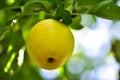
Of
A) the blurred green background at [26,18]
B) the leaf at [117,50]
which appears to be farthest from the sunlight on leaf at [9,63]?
the leaf at [117,50]

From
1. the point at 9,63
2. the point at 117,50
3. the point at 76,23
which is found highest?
the point at 76,23

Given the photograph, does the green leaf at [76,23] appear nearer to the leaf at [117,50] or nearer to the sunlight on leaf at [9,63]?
the sunlight on leaf at [9,63]

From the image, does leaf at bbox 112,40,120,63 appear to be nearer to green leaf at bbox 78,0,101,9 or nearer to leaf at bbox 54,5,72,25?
green leaf at bbox 78,0,101,9

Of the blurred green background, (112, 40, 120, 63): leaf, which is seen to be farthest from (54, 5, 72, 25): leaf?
(112, 40, 120, 63): leaf

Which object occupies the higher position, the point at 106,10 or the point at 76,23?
the point at 106,10

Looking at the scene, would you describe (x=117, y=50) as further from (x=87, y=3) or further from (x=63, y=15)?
(x=63, y=15)

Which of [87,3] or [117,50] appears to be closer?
[87,3]

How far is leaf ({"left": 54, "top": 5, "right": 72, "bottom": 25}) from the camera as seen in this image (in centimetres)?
176

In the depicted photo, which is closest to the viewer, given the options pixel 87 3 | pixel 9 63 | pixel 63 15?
pixel 63 15

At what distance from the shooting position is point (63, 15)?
1784 millimetres

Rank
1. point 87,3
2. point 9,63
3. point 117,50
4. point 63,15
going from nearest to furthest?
point 63,15 < point 87,3 < point 9,63 < point 117,50

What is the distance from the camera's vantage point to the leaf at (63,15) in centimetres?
176

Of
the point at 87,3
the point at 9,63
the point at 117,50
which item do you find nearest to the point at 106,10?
the point at 87,3

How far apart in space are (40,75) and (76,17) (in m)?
0.74
